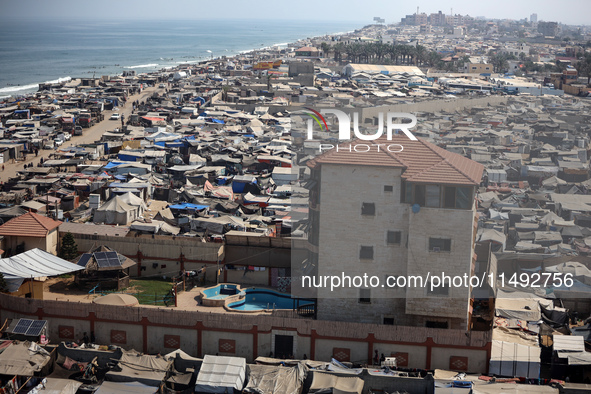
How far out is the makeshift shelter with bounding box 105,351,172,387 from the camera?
16.9 m

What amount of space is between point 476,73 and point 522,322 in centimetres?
9761

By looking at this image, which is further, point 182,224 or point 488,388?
point 182,224

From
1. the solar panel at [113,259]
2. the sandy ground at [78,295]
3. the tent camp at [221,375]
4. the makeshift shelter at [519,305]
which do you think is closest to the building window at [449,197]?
the makeshift shelter at [519,305]

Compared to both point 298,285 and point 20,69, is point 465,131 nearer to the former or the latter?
point 298,285

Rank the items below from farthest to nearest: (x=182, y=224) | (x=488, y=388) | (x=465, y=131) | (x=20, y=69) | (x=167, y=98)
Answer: (x=20, y=69)
(x=167, y=98)
(x=465, y=131)
(x=182, y=224)
(x=488, y=388)

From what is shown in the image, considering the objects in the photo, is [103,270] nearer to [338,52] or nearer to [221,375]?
[221,375]

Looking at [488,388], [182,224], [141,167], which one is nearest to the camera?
[488,388]

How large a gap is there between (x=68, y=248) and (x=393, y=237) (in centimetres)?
1113

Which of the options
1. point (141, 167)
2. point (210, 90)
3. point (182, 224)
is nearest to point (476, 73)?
point (210, 90)

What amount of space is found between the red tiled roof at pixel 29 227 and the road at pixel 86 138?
53.7 feet

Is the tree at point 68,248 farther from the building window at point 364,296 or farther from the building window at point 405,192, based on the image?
the building window at point 405,192

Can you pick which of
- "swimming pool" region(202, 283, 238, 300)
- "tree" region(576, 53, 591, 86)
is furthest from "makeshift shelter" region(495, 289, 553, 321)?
"tree" region(576, 53, 591, 86)

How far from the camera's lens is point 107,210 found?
29.3m

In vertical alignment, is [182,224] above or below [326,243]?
below
